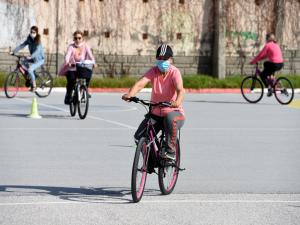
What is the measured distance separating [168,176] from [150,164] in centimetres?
42

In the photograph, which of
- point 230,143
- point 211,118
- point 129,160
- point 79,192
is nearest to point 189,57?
point 211,118

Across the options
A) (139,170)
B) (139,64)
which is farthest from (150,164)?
(139,64)

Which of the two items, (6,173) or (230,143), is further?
(230,143)

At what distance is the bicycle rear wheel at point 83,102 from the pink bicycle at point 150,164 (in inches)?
393

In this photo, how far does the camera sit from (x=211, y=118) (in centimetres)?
2284

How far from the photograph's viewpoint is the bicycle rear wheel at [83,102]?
2177cm

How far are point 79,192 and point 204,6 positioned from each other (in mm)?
24475

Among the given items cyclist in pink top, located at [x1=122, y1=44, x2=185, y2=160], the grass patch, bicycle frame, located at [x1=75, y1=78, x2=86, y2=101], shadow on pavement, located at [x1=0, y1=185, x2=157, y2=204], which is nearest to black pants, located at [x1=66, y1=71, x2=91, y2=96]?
bicycle frame, located at [x1=75, y1=78, x2=86, y2=101]

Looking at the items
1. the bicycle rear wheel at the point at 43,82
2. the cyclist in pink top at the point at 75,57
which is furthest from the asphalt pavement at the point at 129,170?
the bicycle rear wheel at the point at 43,82

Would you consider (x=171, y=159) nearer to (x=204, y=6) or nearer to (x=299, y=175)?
(x=299, y=175)

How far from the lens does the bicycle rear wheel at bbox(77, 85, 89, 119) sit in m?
21.8

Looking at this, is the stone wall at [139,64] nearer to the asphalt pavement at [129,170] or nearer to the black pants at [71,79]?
the asphalt pavement at [129,170]

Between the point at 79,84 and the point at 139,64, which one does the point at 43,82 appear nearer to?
the point at 79,84

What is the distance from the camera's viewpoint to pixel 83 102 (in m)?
21.9
